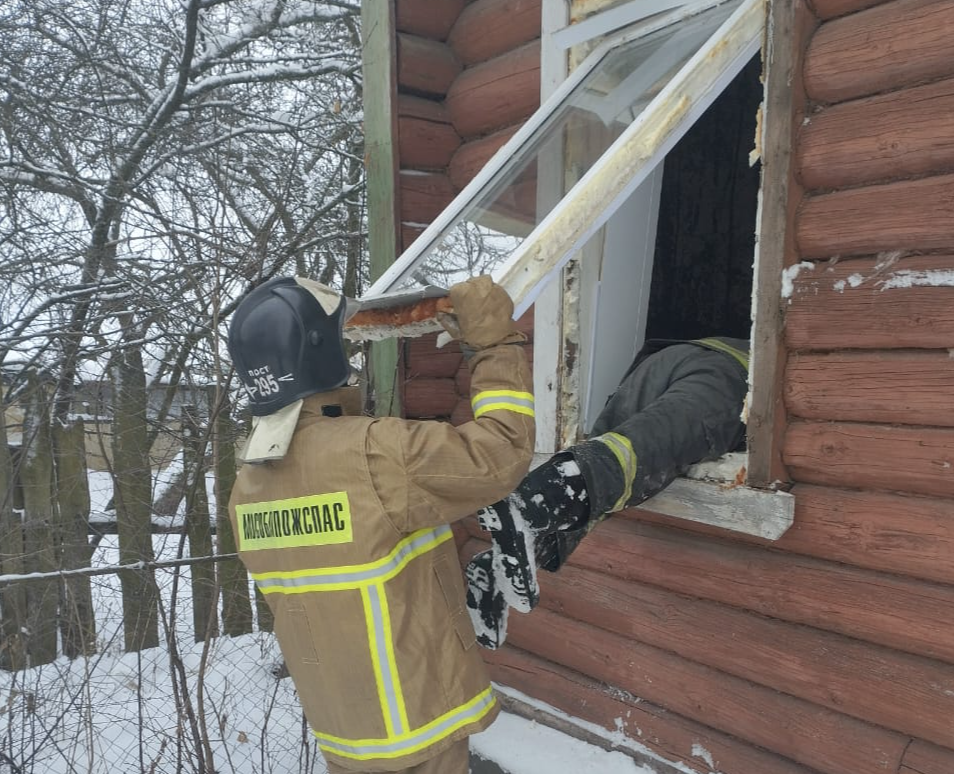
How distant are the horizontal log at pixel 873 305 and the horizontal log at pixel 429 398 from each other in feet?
6.15

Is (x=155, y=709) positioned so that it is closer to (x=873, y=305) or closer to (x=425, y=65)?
(x=425, y=65)

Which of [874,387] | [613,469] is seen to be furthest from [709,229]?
[613,469]

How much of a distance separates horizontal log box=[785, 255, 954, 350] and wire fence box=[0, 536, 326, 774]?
267cm

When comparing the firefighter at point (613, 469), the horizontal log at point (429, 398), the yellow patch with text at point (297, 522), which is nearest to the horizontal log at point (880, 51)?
the firefighter at point (613, 469)

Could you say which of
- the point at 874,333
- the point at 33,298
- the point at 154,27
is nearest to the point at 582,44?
the point at 874,333

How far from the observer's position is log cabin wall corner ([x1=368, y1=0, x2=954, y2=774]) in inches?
70.2

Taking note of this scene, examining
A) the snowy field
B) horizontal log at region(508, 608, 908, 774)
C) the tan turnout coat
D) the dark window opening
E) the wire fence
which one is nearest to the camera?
Result: the tan turnout coat

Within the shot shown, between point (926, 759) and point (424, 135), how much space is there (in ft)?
10.00

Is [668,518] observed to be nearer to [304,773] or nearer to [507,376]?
[507,376]

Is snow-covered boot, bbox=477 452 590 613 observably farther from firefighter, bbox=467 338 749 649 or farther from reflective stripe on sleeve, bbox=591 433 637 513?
reflective stripe on sleeve, bbox=591 433 637 513

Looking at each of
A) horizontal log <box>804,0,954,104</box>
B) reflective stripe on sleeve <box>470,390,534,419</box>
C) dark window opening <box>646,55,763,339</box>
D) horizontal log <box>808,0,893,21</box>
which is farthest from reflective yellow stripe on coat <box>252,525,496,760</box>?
dark window opening <box>646,55,763,339</box>

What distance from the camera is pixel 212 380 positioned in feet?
13.8

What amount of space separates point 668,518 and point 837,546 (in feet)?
1.97

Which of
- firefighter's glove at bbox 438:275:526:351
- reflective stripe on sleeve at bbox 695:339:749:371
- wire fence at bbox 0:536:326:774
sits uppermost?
firefighter's glove at bbox 438:275:526:351
